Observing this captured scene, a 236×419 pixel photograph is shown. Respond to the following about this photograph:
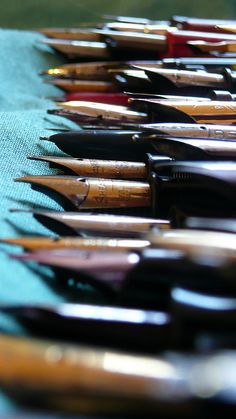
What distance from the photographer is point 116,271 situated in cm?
59

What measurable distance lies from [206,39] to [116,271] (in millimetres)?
754

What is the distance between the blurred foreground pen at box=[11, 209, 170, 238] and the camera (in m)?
0.68

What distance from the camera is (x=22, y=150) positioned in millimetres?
911

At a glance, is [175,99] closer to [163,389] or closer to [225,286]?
[225,286]

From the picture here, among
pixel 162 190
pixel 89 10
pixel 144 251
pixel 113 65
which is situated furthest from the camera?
pixel 89 10

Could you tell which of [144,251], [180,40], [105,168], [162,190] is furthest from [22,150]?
[180,40]

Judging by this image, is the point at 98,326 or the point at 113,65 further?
the point at 113,65

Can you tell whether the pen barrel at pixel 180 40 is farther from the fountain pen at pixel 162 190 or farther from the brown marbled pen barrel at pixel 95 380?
the brown marbled pen barrel at pixel 95 380

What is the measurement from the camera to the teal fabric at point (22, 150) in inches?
24.1

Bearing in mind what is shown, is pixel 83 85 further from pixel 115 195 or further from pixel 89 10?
pixel 115 195

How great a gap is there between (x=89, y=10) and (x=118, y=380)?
1290mm

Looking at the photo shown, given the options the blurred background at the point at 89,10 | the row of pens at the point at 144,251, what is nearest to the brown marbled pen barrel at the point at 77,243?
the row of pens at the point at 144,251

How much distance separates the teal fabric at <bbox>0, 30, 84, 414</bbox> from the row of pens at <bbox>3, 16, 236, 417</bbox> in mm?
23

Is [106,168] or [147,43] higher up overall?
[147,43]
